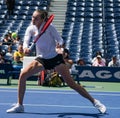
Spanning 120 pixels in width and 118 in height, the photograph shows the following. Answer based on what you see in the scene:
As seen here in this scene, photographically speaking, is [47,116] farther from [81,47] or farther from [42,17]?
[81,47]

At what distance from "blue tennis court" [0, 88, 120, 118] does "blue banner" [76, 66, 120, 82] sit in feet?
17.3

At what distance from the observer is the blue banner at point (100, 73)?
15.8m

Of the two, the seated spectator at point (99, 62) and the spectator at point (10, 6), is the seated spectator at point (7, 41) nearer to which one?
the seated spectator at point (99, 62)

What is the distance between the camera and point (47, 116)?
22.2ft

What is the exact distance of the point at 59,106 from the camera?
8102 millimetres

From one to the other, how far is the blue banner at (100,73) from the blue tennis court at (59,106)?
5.26 meters

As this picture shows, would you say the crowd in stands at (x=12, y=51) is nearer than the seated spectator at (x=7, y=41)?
Yes

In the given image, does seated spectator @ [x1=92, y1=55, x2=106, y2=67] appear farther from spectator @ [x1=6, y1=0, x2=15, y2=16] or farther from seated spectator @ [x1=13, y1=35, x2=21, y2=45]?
spectator @ [x1=6, y1=0, x2=15, y2=16]

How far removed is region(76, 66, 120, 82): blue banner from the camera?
51.7 ft

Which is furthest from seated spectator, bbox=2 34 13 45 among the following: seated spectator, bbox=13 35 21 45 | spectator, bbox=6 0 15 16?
spectator, bbox=6 0 15 16

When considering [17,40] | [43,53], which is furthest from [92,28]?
[43,53]

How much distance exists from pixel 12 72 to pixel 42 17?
25.3 feet

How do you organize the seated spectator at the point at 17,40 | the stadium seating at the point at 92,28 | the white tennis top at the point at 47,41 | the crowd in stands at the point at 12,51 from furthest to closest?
the stadium seating at the point at 92,28, the seated spectator at the point at 17,40, the crowd in stands at the point at 12,51, the white tennis top at the point at 47,41

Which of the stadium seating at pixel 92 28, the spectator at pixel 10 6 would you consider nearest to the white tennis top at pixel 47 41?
the stadium seating at pixel 92 28
